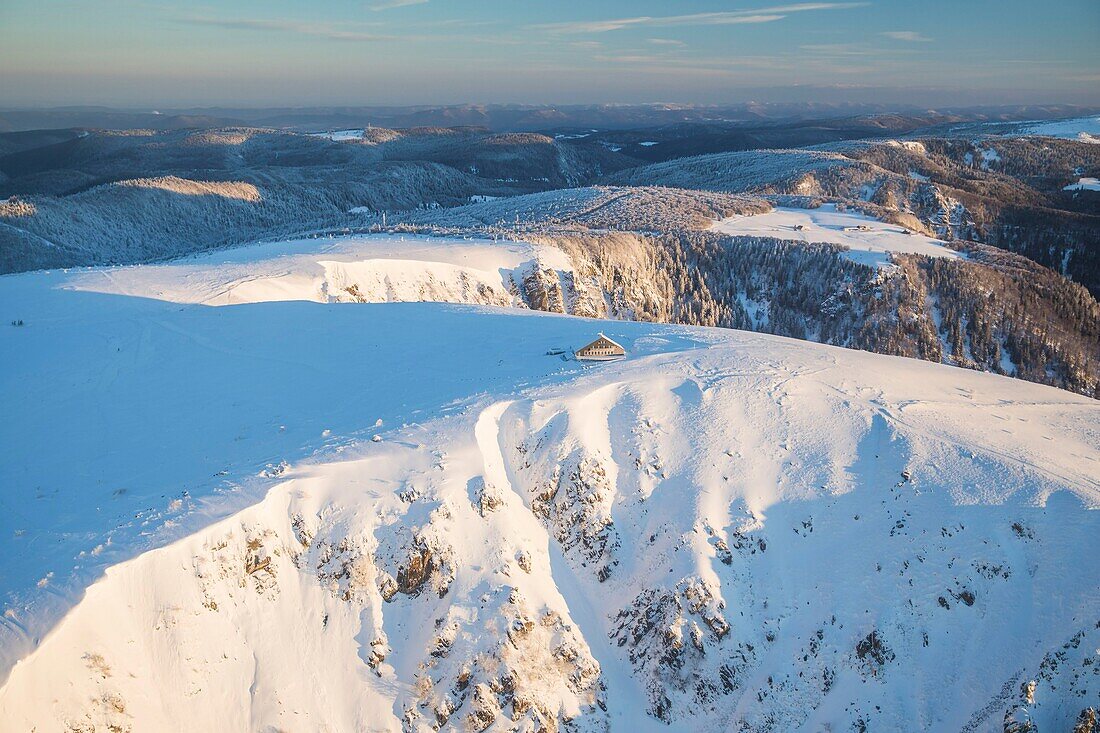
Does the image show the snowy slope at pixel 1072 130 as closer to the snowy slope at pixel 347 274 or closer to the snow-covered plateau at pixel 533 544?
the snowy slope at pixel 347 274

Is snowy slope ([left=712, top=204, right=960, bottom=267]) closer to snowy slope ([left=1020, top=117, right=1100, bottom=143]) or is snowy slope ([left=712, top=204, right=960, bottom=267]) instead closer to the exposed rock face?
the exposed rock face

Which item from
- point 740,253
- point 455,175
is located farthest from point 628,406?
point 455,175

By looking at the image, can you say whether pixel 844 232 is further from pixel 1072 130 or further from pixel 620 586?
pixel 1072 130

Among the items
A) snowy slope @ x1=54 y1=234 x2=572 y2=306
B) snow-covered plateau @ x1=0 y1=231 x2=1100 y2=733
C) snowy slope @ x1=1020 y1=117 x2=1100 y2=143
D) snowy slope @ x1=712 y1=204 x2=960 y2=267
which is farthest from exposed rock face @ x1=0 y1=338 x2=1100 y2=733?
snowy slope @ x1=1020 y1=117 x2=1100 y2=143

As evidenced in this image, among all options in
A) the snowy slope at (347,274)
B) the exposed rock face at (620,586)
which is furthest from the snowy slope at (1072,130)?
the exposed rock face at (620,586)

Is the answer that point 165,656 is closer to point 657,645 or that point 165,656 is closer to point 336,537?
point 336,537

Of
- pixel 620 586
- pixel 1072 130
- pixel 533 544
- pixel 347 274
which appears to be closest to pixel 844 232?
pixel 347 274

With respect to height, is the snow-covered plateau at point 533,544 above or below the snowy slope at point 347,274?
below
